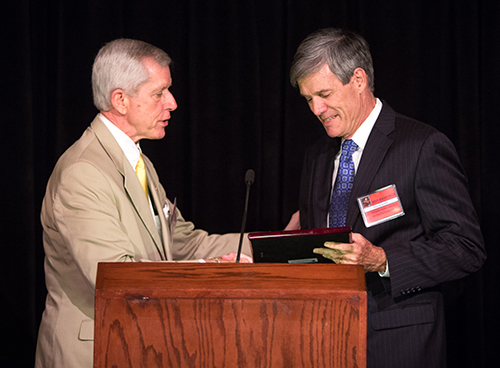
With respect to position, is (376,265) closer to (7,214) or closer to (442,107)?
(442,107)

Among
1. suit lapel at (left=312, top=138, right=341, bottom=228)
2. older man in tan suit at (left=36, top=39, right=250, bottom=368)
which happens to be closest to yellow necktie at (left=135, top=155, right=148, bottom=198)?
older man in tan suit at (left=36, top=39, right=250, bottom=368)

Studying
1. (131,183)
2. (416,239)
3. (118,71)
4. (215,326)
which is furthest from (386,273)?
(118,71)

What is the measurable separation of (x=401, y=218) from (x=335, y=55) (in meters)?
0.75

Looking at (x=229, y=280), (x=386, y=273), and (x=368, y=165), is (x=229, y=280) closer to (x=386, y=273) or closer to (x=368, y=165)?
(x=386, y=273)

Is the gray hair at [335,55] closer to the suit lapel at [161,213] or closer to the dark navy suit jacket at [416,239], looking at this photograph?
the dark navy suit jacket at [416,239]

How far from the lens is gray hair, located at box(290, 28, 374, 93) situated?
2.15 metres

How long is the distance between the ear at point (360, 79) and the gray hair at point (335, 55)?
0.02m

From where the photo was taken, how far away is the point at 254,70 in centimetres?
312

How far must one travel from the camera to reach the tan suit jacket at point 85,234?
178 cm

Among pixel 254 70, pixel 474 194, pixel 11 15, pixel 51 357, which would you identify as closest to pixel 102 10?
pixel 11 15

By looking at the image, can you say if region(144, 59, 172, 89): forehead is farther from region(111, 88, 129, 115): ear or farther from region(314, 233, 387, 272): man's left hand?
region(314, 233, 387, 272): man's left hand

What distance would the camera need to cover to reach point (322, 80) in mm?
2172

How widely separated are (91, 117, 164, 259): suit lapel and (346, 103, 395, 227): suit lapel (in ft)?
2.61

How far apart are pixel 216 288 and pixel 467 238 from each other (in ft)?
3.76
